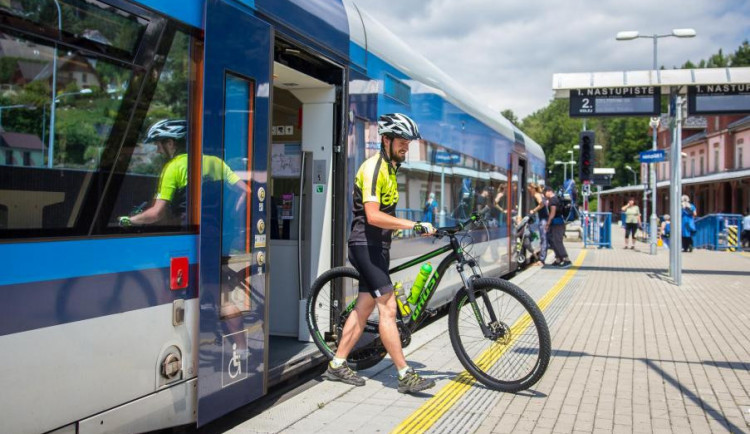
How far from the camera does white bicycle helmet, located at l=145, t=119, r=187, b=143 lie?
3.24m

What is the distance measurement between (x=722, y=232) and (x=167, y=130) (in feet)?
88.8

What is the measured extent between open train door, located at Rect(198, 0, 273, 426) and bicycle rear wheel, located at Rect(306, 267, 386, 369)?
120cm

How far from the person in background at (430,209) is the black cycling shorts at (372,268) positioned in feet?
9.04

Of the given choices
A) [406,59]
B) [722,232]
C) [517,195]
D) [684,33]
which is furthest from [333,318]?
[722,232]

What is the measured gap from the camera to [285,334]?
19.0 ft

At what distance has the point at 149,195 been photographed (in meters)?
3.24

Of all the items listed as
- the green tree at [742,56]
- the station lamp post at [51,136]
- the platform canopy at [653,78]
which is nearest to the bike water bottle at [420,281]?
the station lamp post at [51,136]

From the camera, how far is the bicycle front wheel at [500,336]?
4711 mm

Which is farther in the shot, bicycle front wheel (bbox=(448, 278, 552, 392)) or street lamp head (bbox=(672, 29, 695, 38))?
street lamp head (bbox=(672, 29, 695, 38))

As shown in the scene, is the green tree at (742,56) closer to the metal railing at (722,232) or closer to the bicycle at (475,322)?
the metal railing at (722,232)

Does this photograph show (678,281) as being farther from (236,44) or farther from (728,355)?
(236,44)

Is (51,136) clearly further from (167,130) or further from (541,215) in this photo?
(541,215)

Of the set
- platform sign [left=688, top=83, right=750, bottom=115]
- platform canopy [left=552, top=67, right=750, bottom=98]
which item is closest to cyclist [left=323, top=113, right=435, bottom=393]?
platform canopy [left=552, top=67, right=750, bottom=98]

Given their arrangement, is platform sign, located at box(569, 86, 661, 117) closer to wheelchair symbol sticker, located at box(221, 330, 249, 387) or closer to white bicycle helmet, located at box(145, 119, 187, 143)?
wheelchair symbol sticker, located at box(221, 330, 249, 387)
